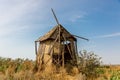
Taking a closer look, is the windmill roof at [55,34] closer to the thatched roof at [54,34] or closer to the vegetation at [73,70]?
the thatched roof at [54,34]

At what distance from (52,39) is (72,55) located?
2.45 meters

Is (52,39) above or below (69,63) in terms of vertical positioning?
above

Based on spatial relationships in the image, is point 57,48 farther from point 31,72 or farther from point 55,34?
point 31,72

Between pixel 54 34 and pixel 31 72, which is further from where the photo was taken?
pixel 54 34

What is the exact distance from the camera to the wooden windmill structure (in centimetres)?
2789

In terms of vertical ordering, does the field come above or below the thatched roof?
below

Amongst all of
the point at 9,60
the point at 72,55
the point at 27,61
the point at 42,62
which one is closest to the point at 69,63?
the point at 72,55

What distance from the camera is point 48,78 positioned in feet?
74.3

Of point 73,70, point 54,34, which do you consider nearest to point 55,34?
point 54,34

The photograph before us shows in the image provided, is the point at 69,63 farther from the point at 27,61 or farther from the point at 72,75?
the point at 27,61

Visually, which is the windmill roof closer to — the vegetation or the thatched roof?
the thatched roof

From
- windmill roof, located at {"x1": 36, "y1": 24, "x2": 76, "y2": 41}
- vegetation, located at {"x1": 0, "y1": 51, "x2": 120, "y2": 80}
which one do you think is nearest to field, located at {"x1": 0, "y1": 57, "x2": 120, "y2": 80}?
vegetation, located at {"x1": 0, "y1": 51, "x2": 120, "y2": 80}

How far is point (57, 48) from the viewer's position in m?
Answer: 28.0

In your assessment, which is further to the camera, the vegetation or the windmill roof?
the windmill roof
